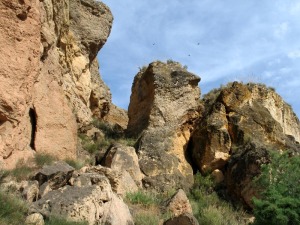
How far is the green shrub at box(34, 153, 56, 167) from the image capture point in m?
12.3

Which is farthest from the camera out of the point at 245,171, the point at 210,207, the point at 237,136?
the point at 237,136

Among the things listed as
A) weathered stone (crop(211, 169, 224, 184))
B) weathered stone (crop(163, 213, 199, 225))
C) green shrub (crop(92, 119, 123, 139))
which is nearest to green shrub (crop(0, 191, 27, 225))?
weathered stone (crop(163, 213, 199, 225))

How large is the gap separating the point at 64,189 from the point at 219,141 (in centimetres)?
1023

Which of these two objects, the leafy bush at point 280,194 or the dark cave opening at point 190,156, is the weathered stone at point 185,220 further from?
the dark cave opening at point 190,156

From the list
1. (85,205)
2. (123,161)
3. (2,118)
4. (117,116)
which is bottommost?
(85,205)

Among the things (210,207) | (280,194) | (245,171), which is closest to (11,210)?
(280,194)

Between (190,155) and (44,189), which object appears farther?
(190,155)

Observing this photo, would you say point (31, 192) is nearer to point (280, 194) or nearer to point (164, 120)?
point (280, 194)

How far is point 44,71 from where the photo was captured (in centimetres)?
1423

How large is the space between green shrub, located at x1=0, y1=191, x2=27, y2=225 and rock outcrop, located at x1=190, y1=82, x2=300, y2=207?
957 cm

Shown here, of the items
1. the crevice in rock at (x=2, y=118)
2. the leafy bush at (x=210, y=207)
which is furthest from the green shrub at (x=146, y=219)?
the crevice in rock at (x=2, y=118)

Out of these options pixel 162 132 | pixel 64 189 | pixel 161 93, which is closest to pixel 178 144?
pixel 162 132

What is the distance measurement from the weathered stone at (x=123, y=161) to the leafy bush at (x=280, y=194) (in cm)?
445

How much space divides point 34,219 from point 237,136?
11893 millimetres
